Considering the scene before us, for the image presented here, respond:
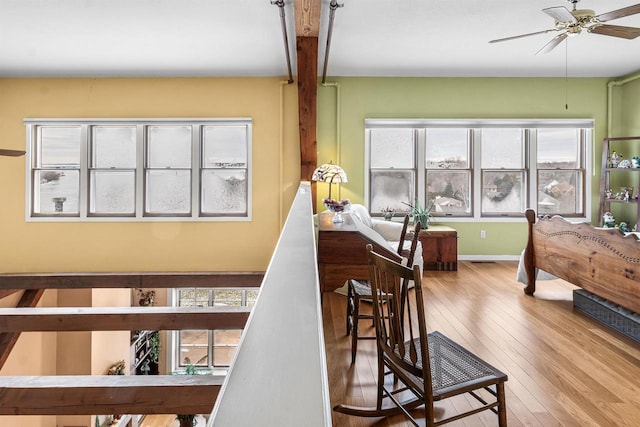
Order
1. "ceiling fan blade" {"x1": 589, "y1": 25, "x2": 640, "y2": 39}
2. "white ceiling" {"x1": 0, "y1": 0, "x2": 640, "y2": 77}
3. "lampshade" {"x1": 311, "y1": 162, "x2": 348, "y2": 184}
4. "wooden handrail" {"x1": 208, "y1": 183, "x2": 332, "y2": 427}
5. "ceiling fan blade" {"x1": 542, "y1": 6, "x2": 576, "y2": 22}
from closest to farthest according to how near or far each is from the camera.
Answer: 1. "wooden handrail" {"x1": 208, "y1": 183, "x2": 332, "y2": 427}
2. "ceiling fan blade" {"x1": 542, "y1": 6, "x2": 576, "y2": 22}
3. "ceiling fan blade" {"x1": 589, "y1": 25, "x2": 640, "y2": 39}
4. "white ceiling" {"x1": 0, "y1": 0, "x2": 640, "y2": 77}
5. "lampshade" {"x1": 311, "y1": 162, "x2": 348, "y2": 184}

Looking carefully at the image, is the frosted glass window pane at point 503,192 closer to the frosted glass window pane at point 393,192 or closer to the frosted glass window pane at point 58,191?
the frosted glass window pane at point 393,192

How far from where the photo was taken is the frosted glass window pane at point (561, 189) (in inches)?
238

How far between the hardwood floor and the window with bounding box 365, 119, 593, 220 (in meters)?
1.83

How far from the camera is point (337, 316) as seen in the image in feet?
11.9

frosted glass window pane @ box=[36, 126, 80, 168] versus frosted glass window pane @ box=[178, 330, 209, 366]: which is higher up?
frosted glass window pane @ box=[36, 126, 80, 168]

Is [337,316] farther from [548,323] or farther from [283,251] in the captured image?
[283,251]

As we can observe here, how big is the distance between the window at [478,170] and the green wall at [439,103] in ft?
0.76

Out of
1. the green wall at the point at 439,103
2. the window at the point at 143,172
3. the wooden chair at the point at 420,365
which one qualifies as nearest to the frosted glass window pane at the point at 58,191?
the window at the point at 143,172

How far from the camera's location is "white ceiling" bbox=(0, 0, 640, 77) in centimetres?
366

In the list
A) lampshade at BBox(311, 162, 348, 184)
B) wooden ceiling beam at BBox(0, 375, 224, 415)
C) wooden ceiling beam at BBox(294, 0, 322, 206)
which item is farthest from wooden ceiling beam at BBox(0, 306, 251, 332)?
wooden ceiling beam at BBox(294, 0, 322, 206)

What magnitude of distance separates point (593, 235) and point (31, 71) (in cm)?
712

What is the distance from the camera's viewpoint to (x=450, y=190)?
20.0 ft

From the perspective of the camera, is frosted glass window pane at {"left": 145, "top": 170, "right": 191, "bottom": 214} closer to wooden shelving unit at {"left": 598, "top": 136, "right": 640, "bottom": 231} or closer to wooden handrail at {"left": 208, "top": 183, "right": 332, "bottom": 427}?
wooden handrail at {"left": 208, "top": 183, "right": 332, "bottom": 427}

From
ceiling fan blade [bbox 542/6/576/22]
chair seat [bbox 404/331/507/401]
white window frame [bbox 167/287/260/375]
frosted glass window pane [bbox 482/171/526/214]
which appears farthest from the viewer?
white window frame [bbox 167/287/260/375]
